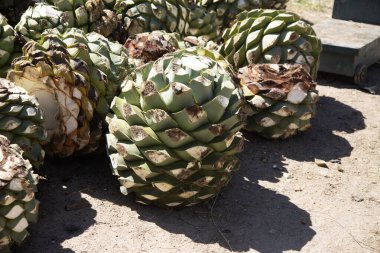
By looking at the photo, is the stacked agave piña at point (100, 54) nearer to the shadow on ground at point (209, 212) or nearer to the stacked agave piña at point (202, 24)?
the shadow on ground at point (209, 212)

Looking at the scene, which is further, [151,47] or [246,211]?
[151,47]

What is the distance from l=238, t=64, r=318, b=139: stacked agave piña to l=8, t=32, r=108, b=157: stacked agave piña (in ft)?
3.06

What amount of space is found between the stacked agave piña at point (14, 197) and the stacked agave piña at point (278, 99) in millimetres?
1466

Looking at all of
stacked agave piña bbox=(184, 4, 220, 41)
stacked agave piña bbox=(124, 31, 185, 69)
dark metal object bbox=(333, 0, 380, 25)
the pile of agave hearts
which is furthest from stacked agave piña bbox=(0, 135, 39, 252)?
dark metal object bbox=(333, 0, 380, 25)

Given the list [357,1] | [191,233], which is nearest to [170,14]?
[191,233]

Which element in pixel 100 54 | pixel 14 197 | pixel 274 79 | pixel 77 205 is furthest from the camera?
pixel 274 79

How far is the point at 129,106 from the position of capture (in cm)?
251

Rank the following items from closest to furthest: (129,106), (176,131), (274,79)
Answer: (176,131) < (129,106) < (274,79)

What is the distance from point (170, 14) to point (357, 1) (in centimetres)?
243

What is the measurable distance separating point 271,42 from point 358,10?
2217 mm

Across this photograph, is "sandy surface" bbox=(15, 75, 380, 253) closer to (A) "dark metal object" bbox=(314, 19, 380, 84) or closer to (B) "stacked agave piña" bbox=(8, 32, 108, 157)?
(B) "stacked agave piña" bbox=(8, 32, 108, 157)

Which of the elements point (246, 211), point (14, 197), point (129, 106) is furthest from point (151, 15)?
point (14, 197)

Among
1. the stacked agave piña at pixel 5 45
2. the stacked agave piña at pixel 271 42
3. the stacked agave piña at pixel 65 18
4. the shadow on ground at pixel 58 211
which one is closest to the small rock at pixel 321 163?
the stacked agave piña at pixel 271 42

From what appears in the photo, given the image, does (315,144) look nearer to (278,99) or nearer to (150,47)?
(278,99)
